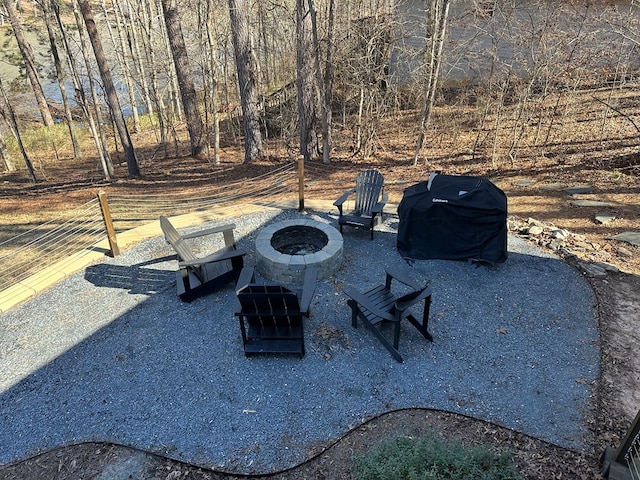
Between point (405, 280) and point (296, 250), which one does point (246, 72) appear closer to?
point (296, 250)

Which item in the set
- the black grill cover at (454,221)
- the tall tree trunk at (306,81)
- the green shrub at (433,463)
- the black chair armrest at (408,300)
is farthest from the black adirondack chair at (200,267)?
the tall tree trunk at (306,81)

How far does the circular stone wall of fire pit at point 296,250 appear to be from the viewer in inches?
196

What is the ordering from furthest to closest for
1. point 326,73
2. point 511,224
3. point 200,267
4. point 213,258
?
1. point 326,73
2. point 511,224
3. point 200,267
4. point 213,258

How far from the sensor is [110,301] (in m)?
4.91

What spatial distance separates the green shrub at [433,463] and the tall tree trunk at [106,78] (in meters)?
11.8

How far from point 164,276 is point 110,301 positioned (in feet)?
2.39

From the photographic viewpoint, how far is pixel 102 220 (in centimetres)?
673

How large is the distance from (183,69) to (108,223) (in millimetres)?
8245

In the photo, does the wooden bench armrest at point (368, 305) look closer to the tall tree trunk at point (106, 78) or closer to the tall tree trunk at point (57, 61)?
the tall tree trunk at point (106, 78)

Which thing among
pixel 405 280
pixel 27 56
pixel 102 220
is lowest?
pixel 102 220

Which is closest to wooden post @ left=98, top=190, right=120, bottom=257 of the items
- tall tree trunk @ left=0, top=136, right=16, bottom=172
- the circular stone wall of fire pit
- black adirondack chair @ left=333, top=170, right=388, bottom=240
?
the circular stone wall of fire pit

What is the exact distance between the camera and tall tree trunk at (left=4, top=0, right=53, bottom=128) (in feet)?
42.6

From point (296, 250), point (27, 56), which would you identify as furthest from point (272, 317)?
point (27, 56)

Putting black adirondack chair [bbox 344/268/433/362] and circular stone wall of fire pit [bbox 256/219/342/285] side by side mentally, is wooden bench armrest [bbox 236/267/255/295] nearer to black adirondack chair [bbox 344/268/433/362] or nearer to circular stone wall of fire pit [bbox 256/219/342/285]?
circular stone wall of fire pit [bbox 256/219/342/285]
